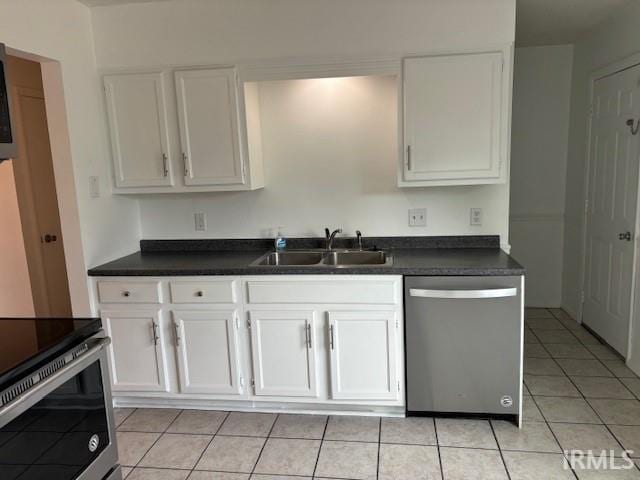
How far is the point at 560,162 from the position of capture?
4285 mm

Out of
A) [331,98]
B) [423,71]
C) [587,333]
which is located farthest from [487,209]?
[587,333]

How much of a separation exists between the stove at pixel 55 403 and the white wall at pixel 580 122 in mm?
3582

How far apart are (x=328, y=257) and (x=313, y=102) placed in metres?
1.01

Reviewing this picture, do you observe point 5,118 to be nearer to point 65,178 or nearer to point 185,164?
point 65,178

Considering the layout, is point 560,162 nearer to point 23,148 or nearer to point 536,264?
point 536,264

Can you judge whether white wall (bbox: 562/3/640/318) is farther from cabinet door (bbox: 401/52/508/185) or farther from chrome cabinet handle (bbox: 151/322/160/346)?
chrome cabinet handle (bbox: 151/322/160/346)

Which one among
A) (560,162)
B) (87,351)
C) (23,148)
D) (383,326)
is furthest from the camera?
(560,162)

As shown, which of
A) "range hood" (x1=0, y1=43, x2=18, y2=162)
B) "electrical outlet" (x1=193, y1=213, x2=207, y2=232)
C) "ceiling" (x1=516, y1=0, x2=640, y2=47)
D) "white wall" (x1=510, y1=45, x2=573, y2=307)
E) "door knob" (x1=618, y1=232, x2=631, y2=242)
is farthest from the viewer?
"white wall" (x1=510, y1=45, x2=573, y2=307)

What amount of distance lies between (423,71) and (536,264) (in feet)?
8.16

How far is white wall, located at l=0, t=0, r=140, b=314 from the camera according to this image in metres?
2.55

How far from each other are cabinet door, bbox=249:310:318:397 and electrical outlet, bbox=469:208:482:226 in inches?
48.3

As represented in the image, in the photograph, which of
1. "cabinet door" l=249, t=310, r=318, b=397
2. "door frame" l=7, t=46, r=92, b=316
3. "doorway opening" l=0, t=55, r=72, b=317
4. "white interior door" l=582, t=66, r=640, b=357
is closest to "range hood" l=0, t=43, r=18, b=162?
"door frame" l=7, t=46, r=92, b=316

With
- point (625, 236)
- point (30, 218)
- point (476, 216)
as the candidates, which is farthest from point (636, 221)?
point (30, 218)

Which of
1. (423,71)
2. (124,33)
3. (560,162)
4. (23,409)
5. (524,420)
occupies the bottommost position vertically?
(524,420)
